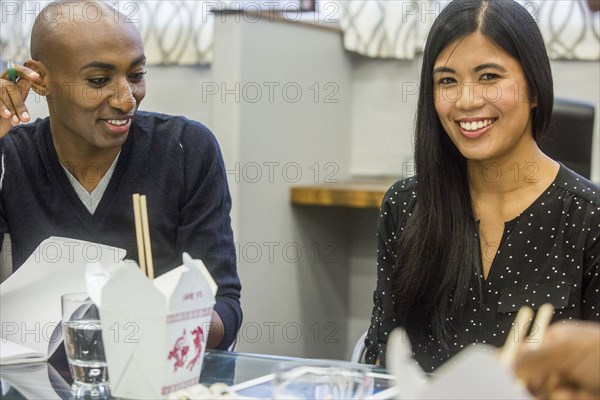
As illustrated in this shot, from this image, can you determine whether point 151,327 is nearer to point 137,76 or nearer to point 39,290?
point 39,290

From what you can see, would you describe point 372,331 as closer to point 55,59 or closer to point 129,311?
point 129,311

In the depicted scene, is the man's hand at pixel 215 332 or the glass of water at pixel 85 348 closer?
the glass of water at pixel 85 348

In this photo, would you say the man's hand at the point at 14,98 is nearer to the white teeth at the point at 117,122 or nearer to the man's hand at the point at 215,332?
the white teeth at the point at 117,122

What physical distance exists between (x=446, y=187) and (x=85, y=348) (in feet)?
2.64

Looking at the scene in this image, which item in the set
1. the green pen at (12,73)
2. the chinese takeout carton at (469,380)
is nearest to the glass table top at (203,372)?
the chinese takeout carton at (469,380)

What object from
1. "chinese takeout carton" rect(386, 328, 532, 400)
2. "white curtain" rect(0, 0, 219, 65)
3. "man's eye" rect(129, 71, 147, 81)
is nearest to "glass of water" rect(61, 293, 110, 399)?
"chinese takeout carton" rect(386, 328, 532, 400)

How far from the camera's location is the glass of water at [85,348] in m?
1.11

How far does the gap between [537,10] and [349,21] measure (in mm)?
687

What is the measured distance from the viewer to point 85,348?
1124 millimetres

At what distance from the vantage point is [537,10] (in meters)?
2.95

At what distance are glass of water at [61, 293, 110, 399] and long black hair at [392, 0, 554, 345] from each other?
67cm

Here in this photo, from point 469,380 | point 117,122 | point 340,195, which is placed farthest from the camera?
point 340,195

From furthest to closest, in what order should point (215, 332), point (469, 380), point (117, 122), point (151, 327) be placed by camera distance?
1. point (117, 122)
2. point (215, 332)
3. point (151, 327)
4. point (469, 380)

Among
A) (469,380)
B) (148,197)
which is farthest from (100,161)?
(469,380)
